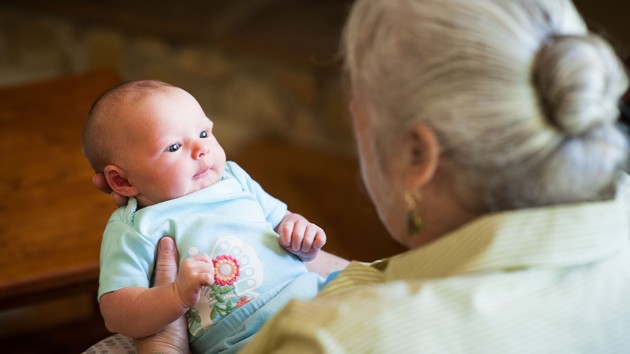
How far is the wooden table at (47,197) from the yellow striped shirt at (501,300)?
0.80 m

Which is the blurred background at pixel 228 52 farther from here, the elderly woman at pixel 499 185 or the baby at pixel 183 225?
the elderly woman at pixel 499 185

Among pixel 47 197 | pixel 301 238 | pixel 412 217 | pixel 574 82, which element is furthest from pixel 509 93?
pixel 47 197

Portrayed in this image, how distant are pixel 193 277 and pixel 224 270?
125 millimetres

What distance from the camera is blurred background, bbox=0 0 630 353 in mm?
2979

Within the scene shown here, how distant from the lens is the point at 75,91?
2180mm

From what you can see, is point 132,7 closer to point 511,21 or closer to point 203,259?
point 203,259

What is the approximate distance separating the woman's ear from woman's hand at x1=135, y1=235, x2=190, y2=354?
0.40m

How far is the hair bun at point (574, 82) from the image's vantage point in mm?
833

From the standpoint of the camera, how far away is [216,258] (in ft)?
3.80

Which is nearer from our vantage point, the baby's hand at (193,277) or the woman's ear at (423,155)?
the woman's ear at (423,155)

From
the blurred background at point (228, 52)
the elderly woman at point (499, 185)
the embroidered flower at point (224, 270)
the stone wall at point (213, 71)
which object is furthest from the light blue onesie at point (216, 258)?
the stone wall at point (213, 71)

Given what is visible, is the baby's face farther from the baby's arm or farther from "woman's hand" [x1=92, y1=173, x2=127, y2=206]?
the baby's arm

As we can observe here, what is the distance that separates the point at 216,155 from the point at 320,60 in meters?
1.68

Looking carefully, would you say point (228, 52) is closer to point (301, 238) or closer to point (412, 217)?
point (301, 238)
